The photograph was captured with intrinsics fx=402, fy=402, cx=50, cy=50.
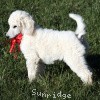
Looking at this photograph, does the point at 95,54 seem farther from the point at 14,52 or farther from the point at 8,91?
the point at 8,91

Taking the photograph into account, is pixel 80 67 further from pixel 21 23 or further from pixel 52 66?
pixel 21 23

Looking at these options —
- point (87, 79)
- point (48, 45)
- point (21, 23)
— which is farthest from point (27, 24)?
point (87, 79)

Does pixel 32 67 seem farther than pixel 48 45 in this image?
Yes

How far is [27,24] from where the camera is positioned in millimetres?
6809

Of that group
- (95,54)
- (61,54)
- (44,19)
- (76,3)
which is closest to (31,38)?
(61,54)

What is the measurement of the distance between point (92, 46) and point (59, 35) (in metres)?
1.76

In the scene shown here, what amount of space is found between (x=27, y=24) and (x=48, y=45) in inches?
20.1

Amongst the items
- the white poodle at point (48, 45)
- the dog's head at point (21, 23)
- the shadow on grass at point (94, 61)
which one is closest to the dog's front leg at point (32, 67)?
the white poodle at point (48, 45)

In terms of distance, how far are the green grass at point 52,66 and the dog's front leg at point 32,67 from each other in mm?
113

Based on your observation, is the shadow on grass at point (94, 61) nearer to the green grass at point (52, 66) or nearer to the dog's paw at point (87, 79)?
the green grass at point (52, 66)

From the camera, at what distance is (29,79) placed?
713 centimetres

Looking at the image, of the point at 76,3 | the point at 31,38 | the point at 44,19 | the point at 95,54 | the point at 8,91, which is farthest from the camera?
the point at 76,3

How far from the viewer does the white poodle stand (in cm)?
667

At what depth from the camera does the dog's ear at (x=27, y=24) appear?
22.3ft
